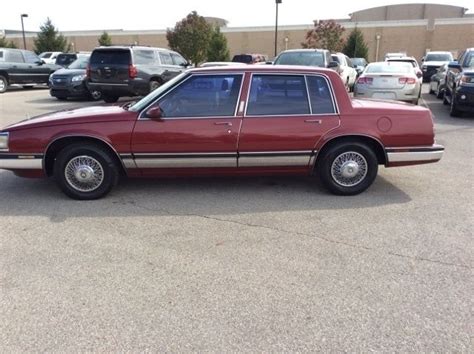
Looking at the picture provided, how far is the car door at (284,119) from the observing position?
5.05 metres

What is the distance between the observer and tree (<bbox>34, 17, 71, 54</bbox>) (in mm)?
39125

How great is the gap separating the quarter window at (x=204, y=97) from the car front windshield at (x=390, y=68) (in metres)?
7.53

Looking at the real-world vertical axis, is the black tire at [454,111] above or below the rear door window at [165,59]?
below

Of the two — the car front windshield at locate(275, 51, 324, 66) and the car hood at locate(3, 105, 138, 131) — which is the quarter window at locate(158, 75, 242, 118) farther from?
the car front windshield at locate(275, 51, 324, 66)

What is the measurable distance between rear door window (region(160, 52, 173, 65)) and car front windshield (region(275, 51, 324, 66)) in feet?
12.7

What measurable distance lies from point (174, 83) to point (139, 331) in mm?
3110

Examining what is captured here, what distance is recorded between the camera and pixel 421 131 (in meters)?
A: 5.18

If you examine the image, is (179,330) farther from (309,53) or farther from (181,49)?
(181,49)

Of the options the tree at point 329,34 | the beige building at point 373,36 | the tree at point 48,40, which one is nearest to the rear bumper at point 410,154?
the tree at point 329,34

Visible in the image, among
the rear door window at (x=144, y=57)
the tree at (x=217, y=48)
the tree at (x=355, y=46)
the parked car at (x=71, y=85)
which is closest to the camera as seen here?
the rear door window at (x=144, y=57)

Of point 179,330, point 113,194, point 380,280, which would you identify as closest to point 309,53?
point 113,194

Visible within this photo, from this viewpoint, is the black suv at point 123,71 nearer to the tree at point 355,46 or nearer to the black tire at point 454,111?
the black tire at point 454,111

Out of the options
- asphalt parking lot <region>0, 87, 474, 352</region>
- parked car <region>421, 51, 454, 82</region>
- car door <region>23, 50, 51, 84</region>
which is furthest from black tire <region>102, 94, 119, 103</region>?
parked car <region>421, 51, 454, 82</region>

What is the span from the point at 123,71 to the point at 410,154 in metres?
10.2
